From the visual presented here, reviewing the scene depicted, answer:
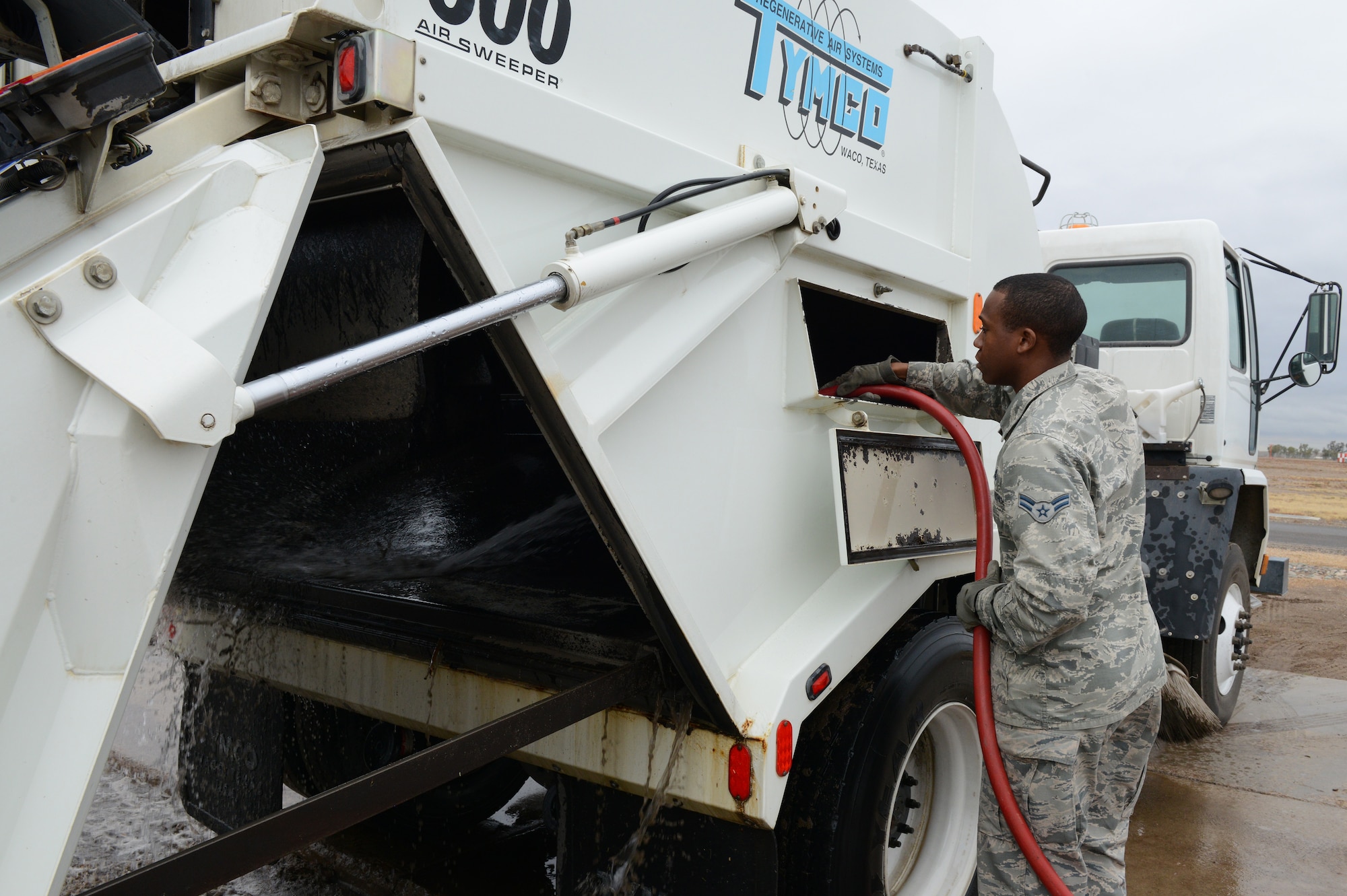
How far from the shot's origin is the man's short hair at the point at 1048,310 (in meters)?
2.41

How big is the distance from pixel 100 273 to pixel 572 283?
0.67 m

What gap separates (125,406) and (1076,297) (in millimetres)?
2148

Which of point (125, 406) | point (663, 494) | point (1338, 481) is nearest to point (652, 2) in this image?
point (663, 494)

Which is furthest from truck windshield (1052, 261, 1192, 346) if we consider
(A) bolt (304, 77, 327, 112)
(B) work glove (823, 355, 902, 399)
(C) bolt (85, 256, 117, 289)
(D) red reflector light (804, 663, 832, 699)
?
(C) bolt (85, 256, 117, 289)

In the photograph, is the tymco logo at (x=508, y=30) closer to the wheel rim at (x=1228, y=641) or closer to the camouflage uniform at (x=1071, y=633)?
the camouflage uniform at (x=1071, y=633)

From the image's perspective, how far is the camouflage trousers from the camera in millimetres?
2293

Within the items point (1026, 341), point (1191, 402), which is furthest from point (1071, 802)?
point (1191, 402)

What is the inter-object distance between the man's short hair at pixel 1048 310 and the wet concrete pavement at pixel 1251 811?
2.27 meters

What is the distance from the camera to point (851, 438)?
2.38m

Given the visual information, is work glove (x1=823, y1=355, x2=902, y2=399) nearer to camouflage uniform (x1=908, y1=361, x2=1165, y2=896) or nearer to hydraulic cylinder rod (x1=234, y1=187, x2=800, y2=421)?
camouflage uniform (x1=908, y1=361, x2=1165, y2=896)

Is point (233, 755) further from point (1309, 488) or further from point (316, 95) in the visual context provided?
point (1309, 488)

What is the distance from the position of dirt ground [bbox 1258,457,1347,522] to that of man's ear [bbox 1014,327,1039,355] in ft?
46.2

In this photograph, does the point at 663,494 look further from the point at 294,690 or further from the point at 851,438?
the point at 294,690

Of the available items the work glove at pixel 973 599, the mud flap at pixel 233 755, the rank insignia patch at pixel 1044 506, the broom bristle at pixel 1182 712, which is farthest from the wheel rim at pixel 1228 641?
the mud flap at pixel 233 755
